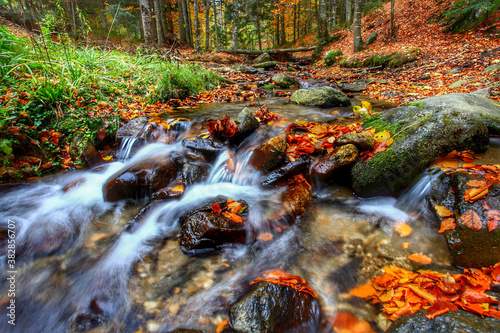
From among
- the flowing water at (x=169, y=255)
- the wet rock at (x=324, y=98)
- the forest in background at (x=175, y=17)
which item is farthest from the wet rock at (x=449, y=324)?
the forest in background at (x=175, y=17)

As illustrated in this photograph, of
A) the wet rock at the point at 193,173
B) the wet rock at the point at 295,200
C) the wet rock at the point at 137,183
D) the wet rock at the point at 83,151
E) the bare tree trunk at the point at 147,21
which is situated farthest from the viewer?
the bare tree trunk at the point at 147,21

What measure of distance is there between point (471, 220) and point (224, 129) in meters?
3.59

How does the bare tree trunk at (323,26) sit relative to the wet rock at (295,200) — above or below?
above

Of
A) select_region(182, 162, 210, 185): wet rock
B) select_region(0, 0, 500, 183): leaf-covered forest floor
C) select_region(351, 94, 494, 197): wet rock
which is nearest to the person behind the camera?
select_region(351, 94, 494, 197): wet rock

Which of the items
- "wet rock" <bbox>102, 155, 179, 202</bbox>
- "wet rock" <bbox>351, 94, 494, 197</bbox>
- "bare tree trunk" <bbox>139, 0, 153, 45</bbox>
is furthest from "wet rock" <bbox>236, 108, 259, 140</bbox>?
"bare tree trunk" <bbox>139, 0, 153, 45</bbox>

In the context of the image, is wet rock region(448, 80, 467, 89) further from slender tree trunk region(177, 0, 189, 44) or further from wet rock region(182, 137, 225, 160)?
slender tree trunk region(177, 0, 189, 44)

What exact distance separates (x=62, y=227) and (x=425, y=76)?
10.5 metres

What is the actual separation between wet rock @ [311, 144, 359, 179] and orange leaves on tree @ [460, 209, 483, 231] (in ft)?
4.56

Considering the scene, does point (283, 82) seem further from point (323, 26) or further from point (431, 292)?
point (323, 26)

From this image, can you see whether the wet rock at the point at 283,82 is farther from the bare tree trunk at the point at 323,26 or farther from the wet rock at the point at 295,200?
the bare tree trunk at the point at 323,26

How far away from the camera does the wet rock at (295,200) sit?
3.22 meters

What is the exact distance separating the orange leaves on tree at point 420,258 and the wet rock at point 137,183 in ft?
11.0

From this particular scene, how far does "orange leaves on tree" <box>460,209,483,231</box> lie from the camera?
2254 millimetres

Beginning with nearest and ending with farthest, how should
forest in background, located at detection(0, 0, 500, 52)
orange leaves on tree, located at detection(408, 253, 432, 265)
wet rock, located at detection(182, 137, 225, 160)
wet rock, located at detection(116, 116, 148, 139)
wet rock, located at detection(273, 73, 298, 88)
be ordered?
1. orange leaves on tree, located at detection(408, 253, 432, 265)
2. wet rock, located at detection(182, 137, 225, 160)
3. wet rock, located at detection(116, 116, 148, 139)
4. forest in background, located at detection(0, 0, 500, 52)
5. wet rock, located at detection(273, 73, 298, 88)
